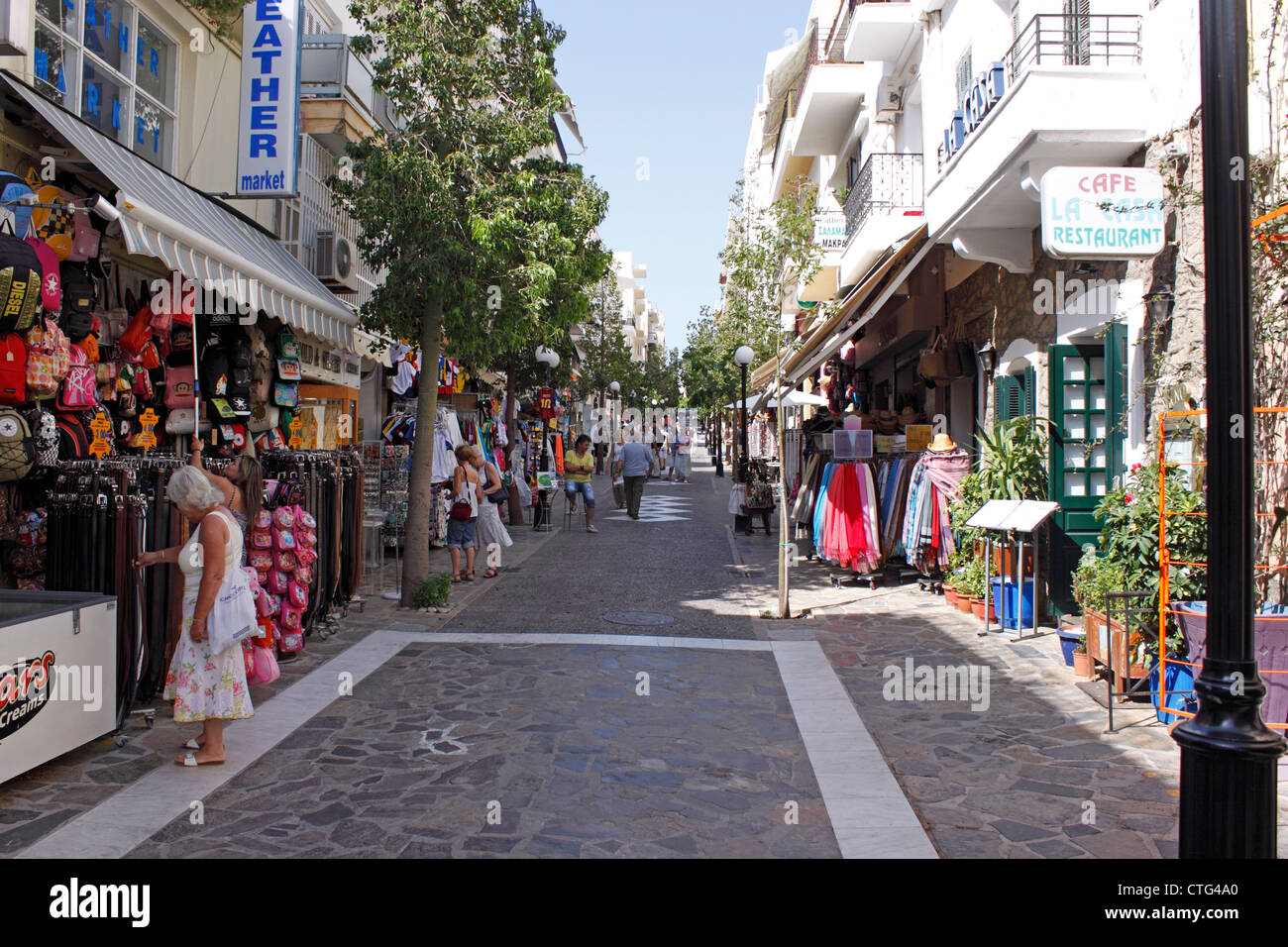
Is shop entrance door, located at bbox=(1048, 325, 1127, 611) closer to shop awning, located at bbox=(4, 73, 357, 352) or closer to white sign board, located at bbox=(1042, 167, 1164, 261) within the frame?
white sign board, located at bbox=(1042, 167, 1164, 261)

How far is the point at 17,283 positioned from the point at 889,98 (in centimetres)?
1449

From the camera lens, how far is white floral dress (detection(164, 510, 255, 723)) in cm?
529

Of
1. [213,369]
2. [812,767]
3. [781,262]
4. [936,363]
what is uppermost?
[781,262]

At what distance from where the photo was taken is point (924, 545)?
39.0 feet

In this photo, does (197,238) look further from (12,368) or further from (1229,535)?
(1229,535)

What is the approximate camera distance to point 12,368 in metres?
6.34

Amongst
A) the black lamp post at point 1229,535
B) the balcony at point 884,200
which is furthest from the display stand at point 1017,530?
the balcony at point 884,200

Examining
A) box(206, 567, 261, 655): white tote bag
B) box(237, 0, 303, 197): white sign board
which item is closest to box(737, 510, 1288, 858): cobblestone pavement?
box(206, 567, 261, 655): white tote bag

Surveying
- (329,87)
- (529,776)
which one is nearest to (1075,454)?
(529,776)

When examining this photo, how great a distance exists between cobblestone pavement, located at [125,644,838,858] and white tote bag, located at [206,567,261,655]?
2.42ft

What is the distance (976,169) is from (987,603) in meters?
4.33
